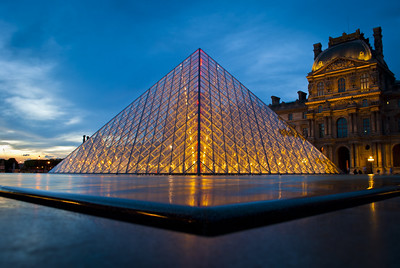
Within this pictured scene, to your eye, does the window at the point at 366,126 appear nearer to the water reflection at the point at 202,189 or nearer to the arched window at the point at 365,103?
the arched window at the point at 365,103

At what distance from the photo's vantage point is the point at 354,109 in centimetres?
4153

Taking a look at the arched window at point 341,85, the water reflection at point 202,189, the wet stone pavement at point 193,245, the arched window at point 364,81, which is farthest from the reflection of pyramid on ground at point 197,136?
the arched window at point 341,85

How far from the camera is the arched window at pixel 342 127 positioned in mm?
43778

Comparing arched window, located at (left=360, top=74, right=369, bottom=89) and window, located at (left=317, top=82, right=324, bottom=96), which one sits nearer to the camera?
arched window, located at (left=360, top=74, right=369, bottom=89)

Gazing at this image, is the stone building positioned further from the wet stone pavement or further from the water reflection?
the wet stone pavement

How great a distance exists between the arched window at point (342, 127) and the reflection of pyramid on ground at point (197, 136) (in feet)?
75.2

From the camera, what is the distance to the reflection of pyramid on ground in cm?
1425

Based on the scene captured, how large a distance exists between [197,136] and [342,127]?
118ft

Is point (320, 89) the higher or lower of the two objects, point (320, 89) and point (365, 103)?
the higher

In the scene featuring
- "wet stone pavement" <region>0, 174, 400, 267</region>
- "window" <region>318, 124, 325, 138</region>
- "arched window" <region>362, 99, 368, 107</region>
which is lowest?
"wet stone pavement" <region>0, 174, 400, 267</region>

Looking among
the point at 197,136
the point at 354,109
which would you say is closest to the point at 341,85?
the point at 354,109

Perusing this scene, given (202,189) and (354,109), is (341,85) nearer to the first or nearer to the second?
(354,109)

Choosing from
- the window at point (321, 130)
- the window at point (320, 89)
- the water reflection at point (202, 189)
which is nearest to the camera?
Answer: the water reflection at point (202, 189)

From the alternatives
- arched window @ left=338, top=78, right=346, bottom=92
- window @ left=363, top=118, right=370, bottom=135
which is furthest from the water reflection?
arched window @ left=338, top=78, right=346, bottom=92
